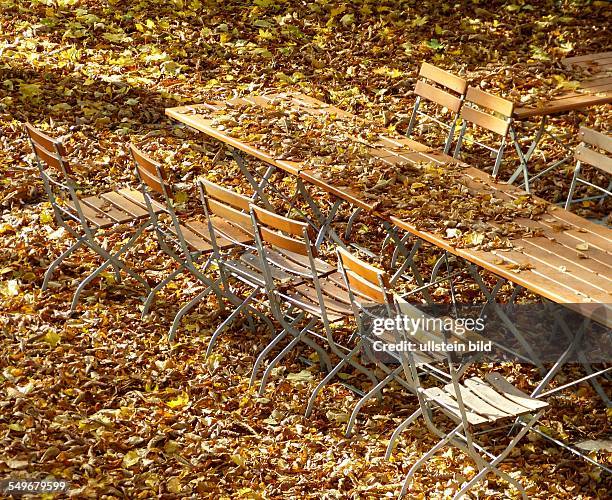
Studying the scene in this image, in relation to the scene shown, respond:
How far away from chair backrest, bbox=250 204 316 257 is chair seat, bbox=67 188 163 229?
1203mm

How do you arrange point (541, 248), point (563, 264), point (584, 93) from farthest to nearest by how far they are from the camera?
1. point (584, 93)
2. point (541, 248)
3. point (563, 264)

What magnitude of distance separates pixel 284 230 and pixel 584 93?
298cm

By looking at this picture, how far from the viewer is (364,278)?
4887mm

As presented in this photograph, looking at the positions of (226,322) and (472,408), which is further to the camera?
(226,322)

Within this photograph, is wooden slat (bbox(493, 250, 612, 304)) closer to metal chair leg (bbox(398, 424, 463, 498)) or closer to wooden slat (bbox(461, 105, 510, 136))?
metal chair leg (bbox(398, 424, 463, 498))

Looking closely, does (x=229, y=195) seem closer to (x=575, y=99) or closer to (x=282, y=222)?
(x=282, y=222)

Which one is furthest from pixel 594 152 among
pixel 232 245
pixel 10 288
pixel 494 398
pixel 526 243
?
pixel 10 288

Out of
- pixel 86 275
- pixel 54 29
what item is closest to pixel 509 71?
pixel 86 275

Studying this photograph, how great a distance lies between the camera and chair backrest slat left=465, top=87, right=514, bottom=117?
6.82m

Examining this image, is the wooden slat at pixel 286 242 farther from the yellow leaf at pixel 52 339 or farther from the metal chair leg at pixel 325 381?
the yellow leaf at pixel 52 339

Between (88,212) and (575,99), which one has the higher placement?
(575,99)

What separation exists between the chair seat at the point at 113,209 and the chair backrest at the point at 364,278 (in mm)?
1797

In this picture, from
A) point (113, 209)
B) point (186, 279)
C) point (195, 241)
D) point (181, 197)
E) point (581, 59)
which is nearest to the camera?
point (195, 241)

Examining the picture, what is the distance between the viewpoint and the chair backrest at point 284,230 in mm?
5125
